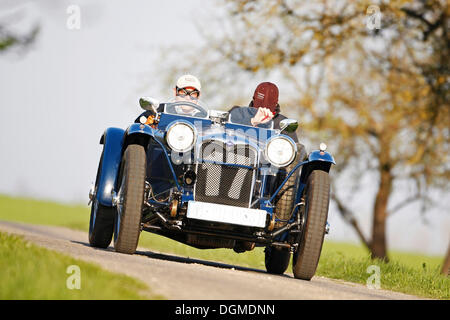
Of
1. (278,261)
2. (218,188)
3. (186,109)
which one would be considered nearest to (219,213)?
(218,188)

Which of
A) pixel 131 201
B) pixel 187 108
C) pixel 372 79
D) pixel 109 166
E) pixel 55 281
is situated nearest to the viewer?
pixel 55 281

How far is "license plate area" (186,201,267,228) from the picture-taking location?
25.0 ft

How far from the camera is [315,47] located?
16.9 m

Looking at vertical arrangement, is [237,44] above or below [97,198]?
above

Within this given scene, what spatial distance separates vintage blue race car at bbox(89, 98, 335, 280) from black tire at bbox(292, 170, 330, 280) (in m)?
0.01

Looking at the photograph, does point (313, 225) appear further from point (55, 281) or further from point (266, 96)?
point (55, 281)

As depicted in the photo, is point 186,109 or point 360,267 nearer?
point 186,109

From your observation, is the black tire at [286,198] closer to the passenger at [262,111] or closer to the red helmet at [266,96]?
the passenger at [262,111]

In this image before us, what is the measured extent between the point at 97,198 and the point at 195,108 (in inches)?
59.9

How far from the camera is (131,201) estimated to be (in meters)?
7.63

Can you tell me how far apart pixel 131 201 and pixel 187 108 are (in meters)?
1.81
